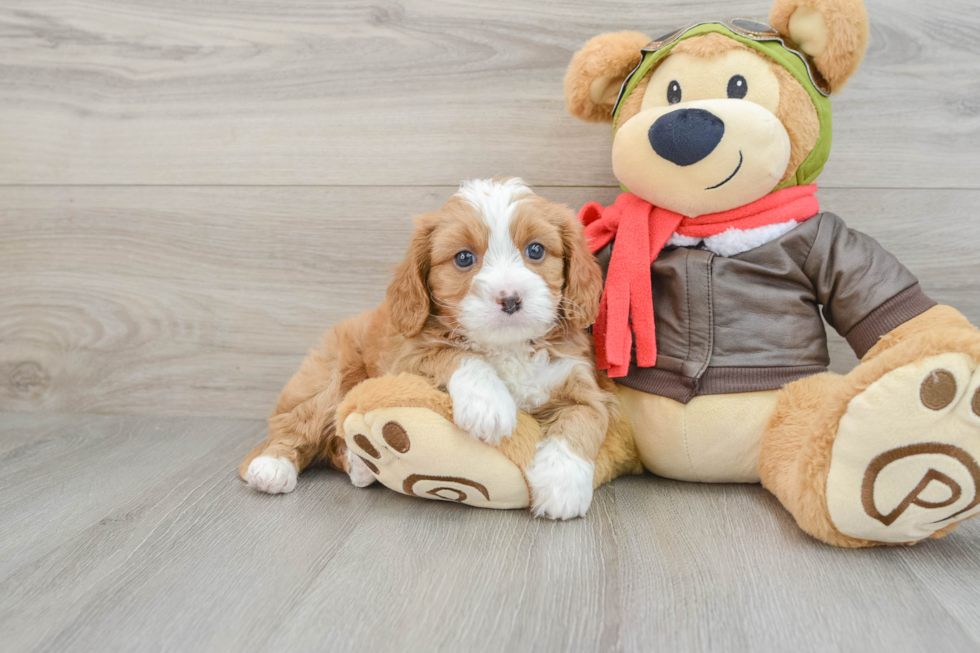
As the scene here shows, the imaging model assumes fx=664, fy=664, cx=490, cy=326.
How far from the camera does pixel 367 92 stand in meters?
1.65

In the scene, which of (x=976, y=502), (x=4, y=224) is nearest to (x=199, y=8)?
(x=4, y=224)

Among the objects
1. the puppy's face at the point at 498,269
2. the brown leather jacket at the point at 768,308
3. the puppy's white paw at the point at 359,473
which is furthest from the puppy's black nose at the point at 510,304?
the puppy's white paw at the point at 359,473

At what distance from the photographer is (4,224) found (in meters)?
1.84

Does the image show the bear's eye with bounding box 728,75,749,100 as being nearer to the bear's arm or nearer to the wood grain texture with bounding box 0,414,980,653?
the bear's arm

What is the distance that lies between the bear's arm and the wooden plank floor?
36 centimetres

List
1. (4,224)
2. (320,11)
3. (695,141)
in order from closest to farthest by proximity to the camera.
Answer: (695,141) < (320,11) < (4,224)

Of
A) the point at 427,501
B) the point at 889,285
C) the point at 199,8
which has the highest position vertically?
the point at 199,8

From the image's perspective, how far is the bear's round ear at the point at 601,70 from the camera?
1283mm

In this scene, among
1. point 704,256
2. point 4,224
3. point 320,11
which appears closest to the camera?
point 704,256

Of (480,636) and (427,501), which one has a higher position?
(480,636)

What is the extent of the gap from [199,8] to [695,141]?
131 cm

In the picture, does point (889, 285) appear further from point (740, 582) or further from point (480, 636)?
point (480, 636)

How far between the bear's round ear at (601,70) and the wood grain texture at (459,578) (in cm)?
78

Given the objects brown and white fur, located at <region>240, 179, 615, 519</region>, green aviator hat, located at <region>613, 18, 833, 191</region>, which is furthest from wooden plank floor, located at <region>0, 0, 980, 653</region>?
green aviator hat, located at <region>613, 18, 833, 191</region>
